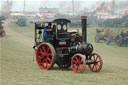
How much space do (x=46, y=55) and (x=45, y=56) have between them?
0.22ft

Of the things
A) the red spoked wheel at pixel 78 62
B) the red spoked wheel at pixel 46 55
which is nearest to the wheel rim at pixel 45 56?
the red spoked wheel at pixel 46 55

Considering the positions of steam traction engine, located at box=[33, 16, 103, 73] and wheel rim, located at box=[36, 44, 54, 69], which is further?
wheel rim, located at box=[36, 44, 54, 69]

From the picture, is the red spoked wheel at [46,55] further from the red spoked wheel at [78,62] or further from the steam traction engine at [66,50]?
the red spoked wheel at [78,62]

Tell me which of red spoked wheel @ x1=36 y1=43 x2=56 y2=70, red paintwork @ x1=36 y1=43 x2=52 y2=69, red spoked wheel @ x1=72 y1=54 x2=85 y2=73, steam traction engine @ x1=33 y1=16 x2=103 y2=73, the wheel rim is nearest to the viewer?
red spoked wheel @ x1=72 y1=54 x2=85 y2=73

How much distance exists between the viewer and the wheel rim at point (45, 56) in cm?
1213

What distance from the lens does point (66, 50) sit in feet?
40.0

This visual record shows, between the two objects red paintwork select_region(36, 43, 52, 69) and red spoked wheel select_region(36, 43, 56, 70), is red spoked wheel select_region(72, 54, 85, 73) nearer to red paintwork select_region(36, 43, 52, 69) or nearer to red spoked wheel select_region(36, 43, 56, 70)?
red spoked wheel select_region(36, 43, 56, 70)

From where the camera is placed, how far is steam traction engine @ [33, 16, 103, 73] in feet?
37.6

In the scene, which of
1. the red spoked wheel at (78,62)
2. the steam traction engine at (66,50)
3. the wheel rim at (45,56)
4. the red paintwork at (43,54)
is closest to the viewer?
the red spoked wheel at (78,62)

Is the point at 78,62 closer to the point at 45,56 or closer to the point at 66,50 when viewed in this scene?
the point at 66,50

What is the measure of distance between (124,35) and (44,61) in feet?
49.3

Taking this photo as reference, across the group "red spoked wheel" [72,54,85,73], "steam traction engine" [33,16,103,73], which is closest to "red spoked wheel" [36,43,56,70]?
"steam traction engine" [33,16,103,73]

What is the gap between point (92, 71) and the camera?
11.9 m

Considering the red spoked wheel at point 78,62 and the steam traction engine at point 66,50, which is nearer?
the red spoked wheel at point 78,62
